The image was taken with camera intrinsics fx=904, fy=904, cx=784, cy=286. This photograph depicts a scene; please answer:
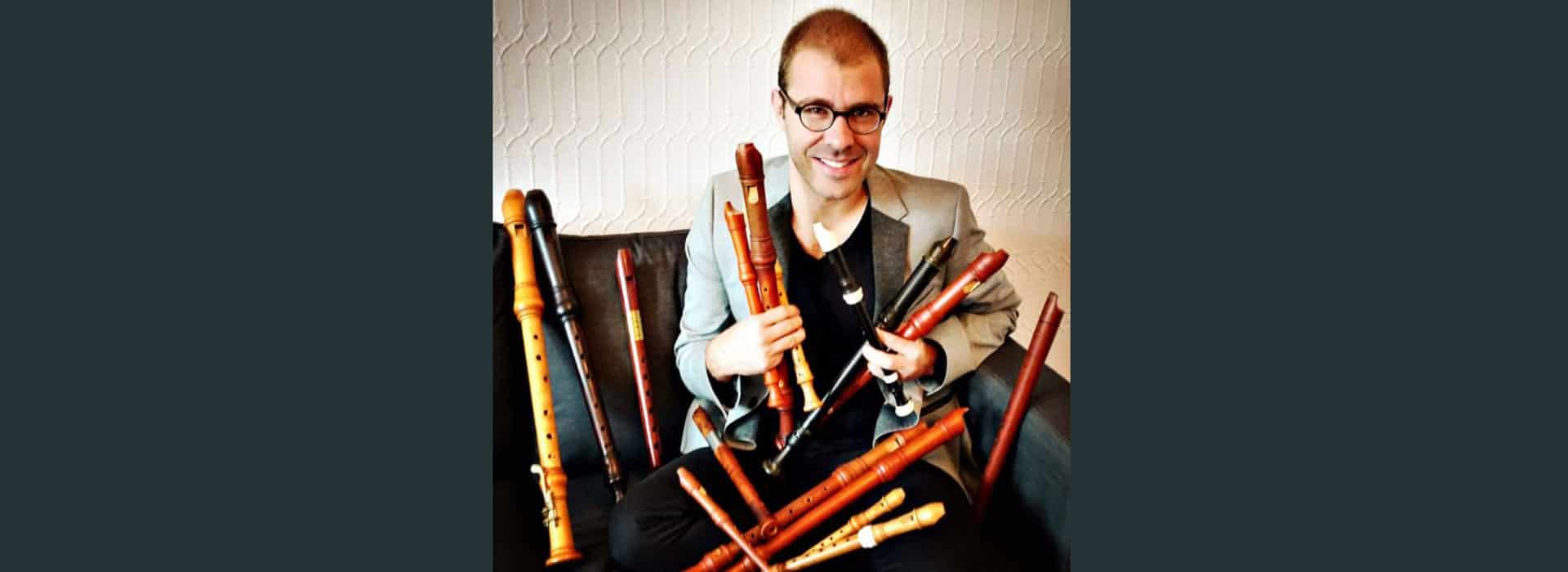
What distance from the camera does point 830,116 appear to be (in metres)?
0.97

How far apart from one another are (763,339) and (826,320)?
9 centimetres

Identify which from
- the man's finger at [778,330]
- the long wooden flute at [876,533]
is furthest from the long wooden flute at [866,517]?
the man's finger at [778,330]

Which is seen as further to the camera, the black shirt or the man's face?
the black shirt

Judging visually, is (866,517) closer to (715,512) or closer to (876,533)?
(876,533)

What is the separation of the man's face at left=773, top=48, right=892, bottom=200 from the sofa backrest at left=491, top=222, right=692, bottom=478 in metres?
0.20

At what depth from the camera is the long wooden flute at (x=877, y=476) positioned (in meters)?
1.05

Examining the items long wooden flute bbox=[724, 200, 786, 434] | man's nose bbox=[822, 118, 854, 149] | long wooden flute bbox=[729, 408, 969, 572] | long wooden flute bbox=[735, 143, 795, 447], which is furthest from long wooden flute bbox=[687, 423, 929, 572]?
man's nose bbox=[822, 118, 854, 149]

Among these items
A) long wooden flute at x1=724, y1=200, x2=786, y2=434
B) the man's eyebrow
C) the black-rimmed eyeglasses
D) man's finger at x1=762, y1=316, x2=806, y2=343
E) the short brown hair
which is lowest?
man's finger at x1=762, y1=316, x2=806, y2=343

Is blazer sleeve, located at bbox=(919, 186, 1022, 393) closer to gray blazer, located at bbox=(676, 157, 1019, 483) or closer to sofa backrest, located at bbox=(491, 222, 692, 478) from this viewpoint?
gray blazer, located at bbox=(676, 157, 1019, 483)

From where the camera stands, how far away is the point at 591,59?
3.24ft

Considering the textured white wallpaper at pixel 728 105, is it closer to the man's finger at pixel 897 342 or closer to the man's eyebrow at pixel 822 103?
the man's eyebrow at pixel 822 103

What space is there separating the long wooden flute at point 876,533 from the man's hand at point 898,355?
0.52 ft

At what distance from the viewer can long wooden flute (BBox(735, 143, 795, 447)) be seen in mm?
1002

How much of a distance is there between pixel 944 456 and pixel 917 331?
0.62 feet
